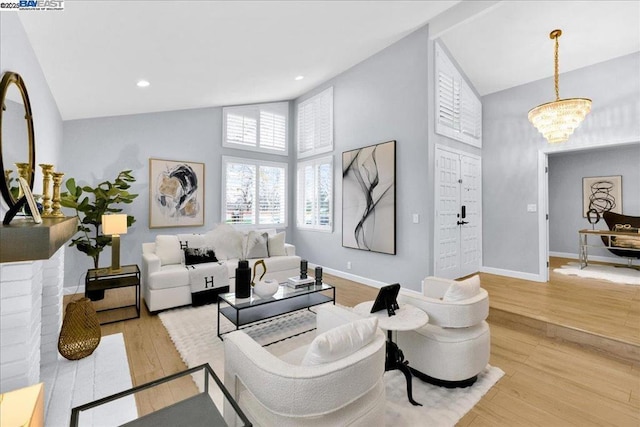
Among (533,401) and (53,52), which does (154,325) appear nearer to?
(53,52)

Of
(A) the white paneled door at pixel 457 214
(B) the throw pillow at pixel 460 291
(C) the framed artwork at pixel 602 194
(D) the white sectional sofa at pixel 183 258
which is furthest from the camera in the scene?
(C) the framed artwork at pixel 602 194

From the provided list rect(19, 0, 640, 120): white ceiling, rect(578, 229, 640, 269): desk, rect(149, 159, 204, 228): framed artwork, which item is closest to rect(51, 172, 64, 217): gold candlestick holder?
rect(19, 0, 640, 120): white ceiling

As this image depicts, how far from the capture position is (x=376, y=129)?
4.68 meters

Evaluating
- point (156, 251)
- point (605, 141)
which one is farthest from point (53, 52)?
point (605, 141)

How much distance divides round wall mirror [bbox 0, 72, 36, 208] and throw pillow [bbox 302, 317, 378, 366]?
5.90 ft

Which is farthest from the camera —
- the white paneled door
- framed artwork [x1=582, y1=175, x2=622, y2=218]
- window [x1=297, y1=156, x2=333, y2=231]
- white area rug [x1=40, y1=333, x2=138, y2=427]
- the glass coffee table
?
framed artwork [x1=582, y1=175, x2=622, y2=218]

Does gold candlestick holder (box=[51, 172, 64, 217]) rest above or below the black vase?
above

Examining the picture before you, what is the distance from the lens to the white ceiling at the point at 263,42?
2330 mm

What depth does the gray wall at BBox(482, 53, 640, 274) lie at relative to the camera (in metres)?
3.99

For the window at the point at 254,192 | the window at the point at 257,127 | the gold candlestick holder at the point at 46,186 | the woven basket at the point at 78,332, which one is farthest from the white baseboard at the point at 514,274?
the gold candlestick holder at the point at 46,186

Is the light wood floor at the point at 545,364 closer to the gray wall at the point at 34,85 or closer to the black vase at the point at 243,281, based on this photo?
the black vase at the point at 243,281

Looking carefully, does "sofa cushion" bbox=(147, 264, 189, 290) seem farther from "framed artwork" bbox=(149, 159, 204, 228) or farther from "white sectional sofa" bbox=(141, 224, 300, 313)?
"framed artwork" bbox=(149, 159, 204, 228)

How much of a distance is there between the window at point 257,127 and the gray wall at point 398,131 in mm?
1603

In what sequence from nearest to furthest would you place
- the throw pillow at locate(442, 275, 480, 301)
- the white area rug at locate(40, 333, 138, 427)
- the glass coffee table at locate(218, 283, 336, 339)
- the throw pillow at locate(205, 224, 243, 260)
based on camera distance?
the white area rug at locate(40, 333, 138, 427) → the throw pillow at locate(442, 275, 480, 301) → the glass coffee table at locate(218, 283, 336, 339) → the throw pillow at locate(205, 224, 243, 260)
